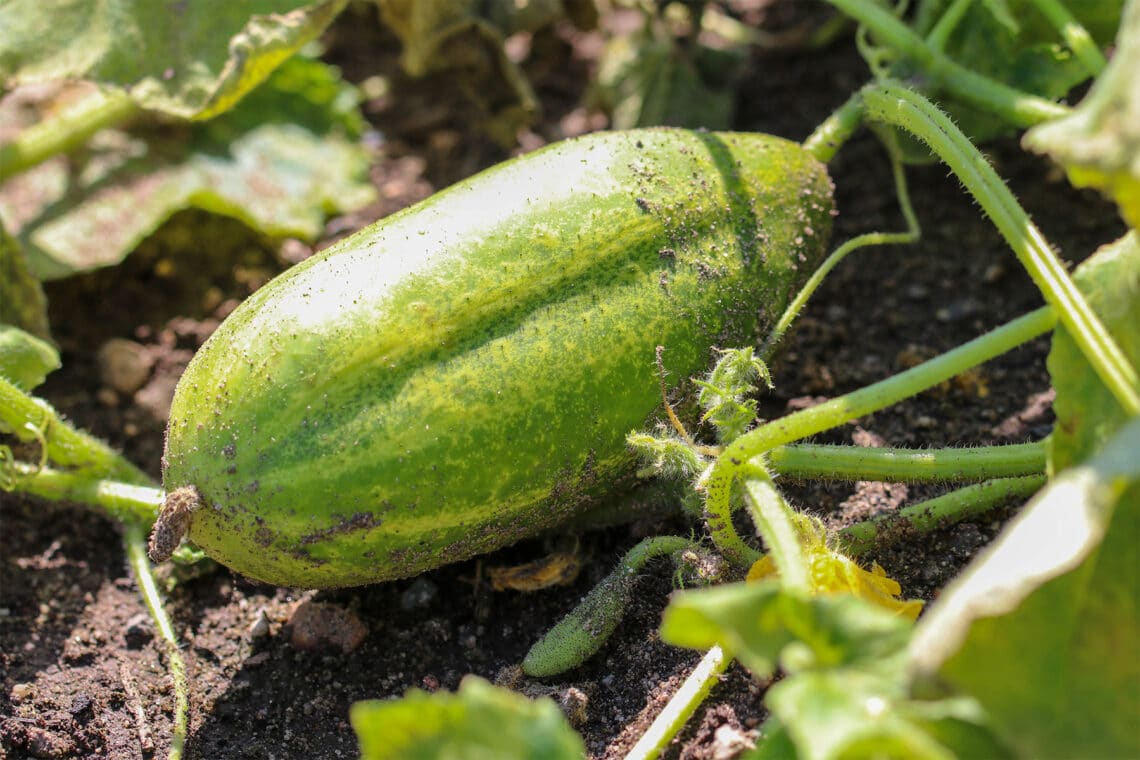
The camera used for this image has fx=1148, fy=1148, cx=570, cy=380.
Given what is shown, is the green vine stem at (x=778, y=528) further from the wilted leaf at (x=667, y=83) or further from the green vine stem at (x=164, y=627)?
the wilted leaf at (x=667, y=83)

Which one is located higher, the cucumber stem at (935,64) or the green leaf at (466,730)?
the cucumber stem at (935,64)

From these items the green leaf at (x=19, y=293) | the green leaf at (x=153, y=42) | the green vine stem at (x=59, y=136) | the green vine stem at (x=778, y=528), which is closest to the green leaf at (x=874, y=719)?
the green vine stem at (x=778, y=528)

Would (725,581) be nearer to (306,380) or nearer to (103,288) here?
(306,380)

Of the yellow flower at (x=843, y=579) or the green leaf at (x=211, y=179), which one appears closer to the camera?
the yellow flower at (x=843, y=579)

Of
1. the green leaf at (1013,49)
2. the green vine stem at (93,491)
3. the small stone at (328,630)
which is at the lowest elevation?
the green vine stem at (93,491)

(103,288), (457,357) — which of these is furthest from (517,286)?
(103,288)
